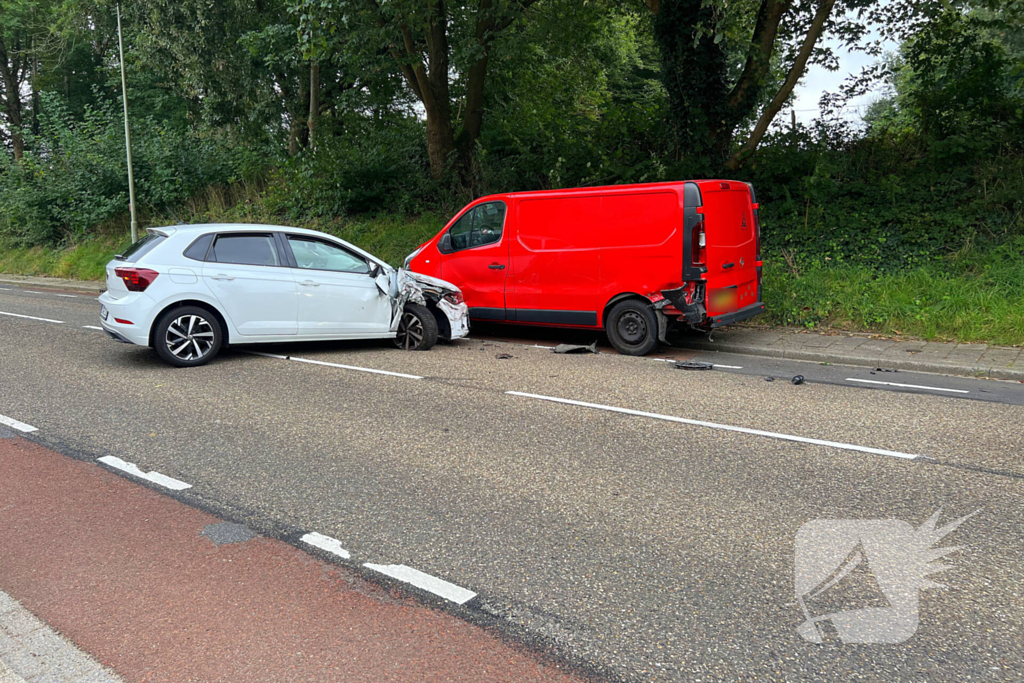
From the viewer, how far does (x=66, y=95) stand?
37.0 m

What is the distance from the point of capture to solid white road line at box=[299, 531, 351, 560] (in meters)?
4.06

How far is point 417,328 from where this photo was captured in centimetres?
Result: 1015

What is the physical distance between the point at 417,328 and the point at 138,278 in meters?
3.31

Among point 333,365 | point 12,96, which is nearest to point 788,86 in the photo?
point 333,365

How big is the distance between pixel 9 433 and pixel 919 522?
6614 millimetres

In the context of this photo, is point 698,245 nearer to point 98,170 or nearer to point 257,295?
point 257,295

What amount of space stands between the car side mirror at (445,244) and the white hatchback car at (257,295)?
1.15 meters

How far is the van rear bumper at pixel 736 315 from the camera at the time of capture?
9.42 m

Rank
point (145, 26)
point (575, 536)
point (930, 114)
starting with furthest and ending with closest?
point (145, 26) < point (930, 114) < point (575, 536)

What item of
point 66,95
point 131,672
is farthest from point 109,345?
point 66,95

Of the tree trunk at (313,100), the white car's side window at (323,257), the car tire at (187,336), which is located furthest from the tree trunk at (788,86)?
the tree trunk at (313,100)

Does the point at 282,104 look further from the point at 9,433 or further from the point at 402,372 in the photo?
the point at 9,433

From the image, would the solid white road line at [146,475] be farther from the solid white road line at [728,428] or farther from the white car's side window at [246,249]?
the white car's side window at [246,249]

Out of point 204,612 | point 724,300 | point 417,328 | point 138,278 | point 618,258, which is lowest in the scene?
point 204,612
